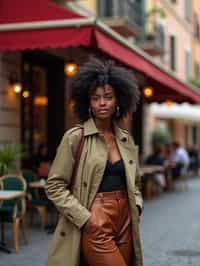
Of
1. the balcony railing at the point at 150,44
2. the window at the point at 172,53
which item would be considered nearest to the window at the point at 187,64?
the window at the point at 172,53

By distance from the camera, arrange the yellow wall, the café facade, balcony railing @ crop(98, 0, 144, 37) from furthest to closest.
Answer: the yellow wall
balcony railing @ crop(98, 0, 144, 37)
the café facade

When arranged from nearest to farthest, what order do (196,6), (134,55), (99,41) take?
(99,41)
(134,55)
(196,6)

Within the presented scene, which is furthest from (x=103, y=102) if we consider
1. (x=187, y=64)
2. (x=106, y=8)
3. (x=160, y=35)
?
(x=187, y=64)

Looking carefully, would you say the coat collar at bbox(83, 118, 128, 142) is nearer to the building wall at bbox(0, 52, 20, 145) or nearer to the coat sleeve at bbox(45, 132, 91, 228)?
the coat sleeve at bbox(45, 132, 91, 228)

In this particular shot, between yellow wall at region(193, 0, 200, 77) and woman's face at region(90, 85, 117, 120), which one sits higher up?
yellow wall at region(193, 0, 200, 77)

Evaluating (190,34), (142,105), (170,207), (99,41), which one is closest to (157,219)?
(170,207)

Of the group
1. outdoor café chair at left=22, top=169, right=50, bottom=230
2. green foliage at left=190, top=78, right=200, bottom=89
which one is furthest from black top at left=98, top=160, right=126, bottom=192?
green foliage at left=190, top=78, right=200, bottom=89

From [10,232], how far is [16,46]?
2.98 metres

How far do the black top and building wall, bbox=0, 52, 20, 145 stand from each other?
780cm

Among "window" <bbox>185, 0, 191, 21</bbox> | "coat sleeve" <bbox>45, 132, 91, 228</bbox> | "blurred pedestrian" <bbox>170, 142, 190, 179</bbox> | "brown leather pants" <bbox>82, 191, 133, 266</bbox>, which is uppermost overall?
"window" <bbox>185, 0, 191, 21</bbox>

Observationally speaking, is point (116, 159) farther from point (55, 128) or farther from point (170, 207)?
point (55, 128)

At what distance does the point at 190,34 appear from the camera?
104 ft

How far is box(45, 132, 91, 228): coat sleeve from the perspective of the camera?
11.6 ft

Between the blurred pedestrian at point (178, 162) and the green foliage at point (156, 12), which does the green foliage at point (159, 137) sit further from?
the green foliage at point (156, 12)
